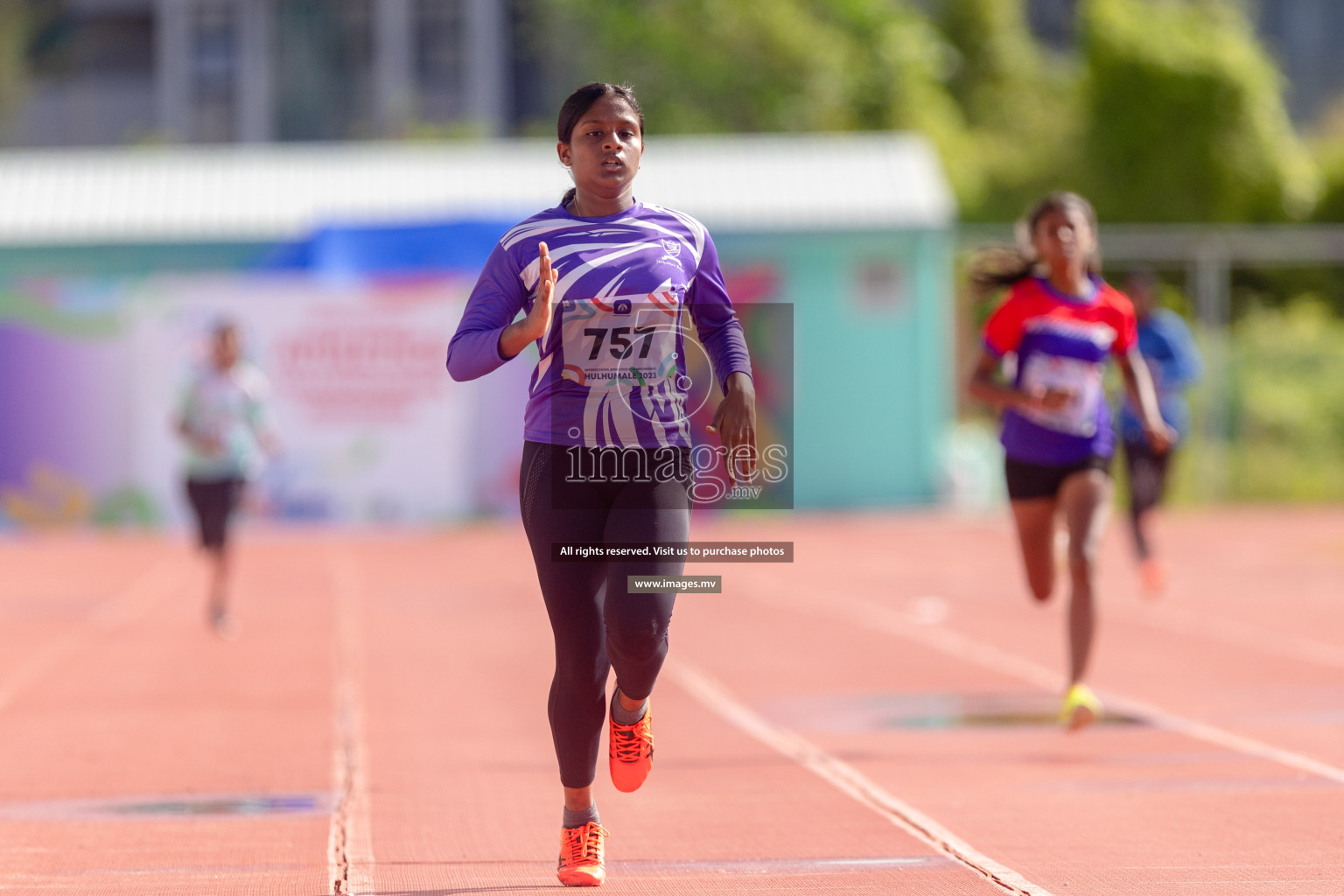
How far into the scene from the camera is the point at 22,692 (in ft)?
34.8

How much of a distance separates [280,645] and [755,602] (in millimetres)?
4065

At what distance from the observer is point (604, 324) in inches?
213

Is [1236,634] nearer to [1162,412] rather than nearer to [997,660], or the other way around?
[997,660]

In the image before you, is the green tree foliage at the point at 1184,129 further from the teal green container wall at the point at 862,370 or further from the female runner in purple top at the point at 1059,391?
the female runner in purple top at the point at 1059,391

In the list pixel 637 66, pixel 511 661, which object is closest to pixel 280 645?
pixel 511 661

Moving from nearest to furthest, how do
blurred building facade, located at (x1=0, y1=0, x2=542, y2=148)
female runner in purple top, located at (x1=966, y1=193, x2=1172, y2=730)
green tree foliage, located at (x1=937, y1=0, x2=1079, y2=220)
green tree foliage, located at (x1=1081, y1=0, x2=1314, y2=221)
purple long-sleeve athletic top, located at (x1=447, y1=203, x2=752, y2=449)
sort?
1. purple long-sleeve athletic top, located at (x1=447, y1=203, x2=752, y2=449)
2. female runner in purple top, located at (x1=966, y1=193, x2=1172, y2=730)
3. green tree foliage, located at (x1=1081, y1=0, x2=1314, y2=221)
4. green tree foliage, located at (x1=937, y1=0, x2=1079, y2=220)
5. blurred building facade, located at (x1=0, y1=0, x2=542, y2=148)

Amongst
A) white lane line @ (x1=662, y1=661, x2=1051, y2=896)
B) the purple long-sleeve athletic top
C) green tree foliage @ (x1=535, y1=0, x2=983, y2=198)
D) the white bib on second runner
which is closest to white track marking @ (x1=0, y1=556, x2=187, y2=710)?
white lane line @ (x1=662, y1=661, x2=1051, y2=896)

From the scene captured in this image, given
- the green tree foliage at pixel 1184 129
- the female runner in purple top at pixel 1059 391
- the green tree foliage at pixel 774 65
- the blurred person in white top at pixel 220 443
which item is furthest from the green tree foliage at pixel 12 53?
the female runner in purple top at pixel 1059 391

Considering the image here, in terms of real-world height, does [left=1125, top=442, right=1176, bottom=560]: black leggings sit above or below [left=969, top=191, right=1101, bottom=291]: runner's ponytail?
below

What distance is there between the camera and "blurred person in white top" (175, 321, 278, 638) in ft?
44.3

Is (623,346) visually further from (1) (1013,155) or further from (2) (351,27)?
(2) (351,27)

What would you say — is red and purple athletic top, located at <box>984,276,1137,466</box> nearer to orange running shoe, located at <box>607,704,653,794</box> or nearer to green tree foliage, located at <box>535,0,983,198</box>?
orange running shoe, located at <box>607,704,653,794</box>

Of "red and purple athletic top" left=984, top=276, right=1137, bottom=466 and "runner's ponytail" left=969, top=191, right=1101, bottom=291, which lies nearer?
"red and purple athletic top" left=984, top=276, right=1137, bottom=466

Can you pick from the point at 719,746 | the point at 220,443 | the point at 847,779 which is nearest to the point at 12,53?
the point at 220,443
